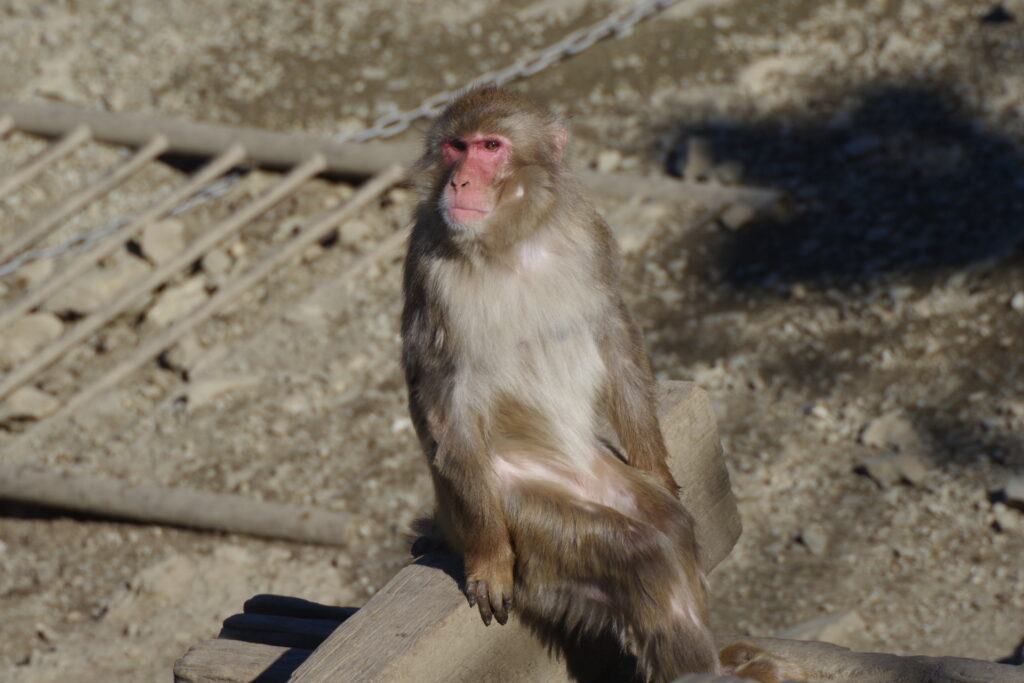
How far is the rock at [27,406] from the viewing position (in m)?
5.78

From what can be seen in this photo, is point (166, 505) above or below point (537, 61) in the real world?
below

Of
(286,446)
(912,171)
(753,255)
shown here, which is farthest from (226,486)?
(912,171)

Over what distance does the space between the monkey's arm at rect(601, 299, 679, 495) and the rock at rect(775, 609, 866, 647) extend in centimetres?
111

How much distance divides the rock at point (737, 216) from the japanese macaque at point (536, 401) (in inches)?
113

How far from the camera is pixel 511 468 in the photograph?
308 centimetres

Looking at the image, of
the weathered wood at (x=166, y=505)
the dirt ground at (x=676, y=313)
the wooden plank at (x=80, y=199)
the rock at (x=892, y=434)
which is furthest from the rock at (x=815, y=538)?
the wooden plank at (x=80, y=199)

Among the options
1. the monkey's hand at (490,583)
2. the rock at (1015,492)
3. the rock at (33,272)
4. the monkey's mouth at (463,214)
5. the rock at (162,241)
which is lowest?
the rock at (33,272)

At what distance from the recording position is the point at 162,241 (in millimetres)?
6625

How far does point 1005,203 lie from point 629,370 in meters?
3.20

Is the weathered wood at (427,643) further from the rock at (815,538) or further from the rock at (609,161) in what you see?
the rock at (609,161)

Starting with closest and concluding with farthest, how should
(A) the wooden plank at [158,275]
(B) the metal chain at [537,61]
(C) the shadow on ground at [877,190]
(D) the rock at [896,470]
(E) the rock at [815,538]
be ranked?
(E) the rock at [815,538]
(D) the rock at [896,470]
(C) the shadow on ground at [877,190]
(A) the wooden plank at [158,275]
(B) the metal chain at [537,61]

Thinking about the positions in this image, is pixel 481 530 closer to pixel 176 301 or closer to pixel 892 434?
pixel 892 434

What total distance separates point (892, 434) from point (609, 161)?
2387 millimetres

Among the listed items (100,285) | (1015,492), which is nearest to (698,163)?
(1015,492)
